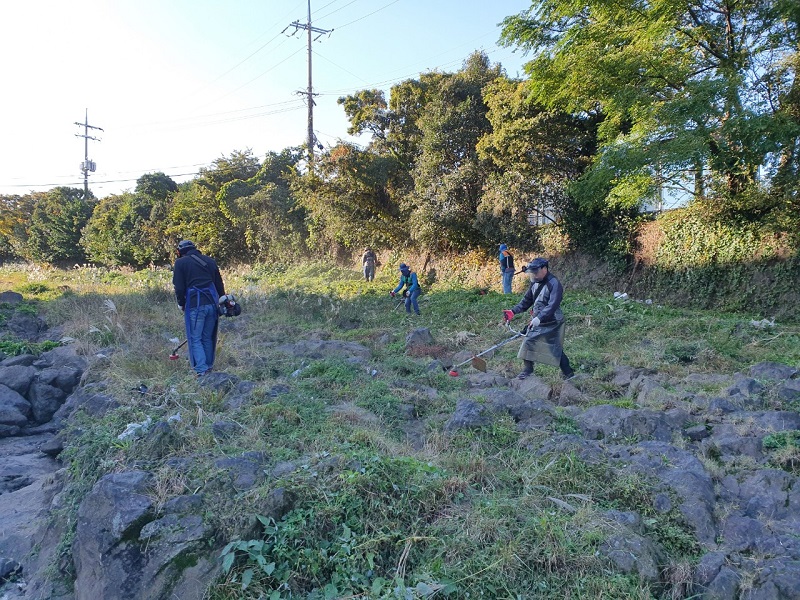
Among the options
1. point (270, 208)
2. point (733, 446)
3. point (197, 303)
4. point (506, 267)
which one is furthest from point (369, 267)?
point (733, 446)

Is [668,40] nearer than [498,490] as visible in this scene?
No

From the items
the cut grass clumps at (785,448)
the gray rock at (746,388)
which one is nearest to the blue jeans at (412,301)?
the gray rock at (746,388)

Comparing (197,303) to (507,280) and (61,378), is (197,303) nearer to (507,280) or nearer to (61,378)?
(61,378)

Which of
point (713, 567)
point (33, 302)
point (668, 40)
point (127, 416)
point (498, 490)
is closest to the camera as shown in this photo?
point (713, 567)

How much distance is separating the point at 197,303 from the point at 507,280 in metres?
10.1

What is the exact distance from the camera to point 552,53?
1309 cm

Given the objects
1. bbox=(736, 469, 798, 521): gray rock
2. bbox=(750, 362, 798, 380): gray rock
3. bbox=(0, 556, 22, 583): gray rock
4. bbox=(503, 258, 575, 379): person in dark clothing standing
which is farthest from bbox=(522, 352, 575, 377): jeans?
bbox=(0, 556, 22, 583): gray rock

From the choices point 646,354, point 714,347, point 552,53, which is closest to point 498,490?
point 646,354

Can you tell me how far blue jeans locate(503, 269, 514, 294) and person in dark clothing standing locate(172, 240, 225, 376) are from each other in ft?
32.2

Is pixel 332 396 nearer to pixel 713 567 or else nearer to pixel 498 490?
pixel 498 490

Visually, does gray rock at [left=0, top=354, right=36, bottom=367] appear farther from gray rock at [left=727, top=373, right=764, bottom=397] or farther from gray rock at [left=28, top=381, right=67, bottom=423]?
gray rock at [left=727, top=373, right=764, bottom=397]

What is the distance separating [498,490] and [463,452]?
557 mm

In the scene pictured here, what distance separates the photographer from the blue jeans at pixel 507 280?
15.2 meters

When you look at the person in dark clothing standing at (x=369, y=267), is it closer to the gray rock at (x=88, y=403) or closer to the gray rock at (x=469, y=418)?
the gray rock at (x=88, y=403)
